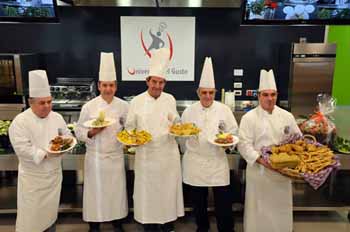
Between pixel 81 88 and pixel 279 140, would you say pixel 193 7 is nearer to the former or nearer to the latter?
pixel 81 88

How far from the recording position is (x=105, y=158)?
302cm

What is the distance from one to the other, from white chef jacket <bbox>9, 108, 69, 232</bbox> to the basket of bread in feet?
5.63

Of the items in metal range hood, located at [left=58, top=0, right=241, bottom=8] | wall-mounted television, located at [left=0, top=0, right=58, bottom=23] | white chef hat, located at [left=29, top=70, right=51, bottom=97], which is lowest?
white chef hat, located at [left=29, top=70, right=51, bottom=97]

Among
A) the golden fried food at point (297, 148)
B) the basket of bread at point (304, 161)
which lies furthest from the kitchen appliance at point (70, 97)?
the golden fried food at point (297, 148)

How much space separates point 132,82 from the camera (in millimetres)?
5055

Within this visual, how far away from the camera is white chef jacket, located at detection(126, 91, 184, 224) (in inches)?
117

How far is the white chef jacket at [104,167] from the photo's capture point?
3.00 metres

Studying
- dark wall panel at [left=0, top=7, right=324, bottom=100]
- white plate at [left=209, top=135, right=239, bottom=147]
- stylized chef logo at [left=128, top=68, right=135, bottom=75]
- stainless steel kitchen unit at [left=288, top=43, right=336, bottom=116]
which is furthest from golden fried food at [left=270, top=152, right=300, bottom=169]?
stylized chef logo at [left=128, top=68, right=135, bottom=75]

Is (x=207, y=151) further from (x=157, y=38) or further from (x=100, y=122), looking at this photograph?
(x=157, y=38)

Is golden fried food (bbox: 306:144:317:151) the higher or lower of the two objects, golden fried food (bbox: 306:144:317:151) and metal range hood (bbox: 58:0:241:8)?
the lower

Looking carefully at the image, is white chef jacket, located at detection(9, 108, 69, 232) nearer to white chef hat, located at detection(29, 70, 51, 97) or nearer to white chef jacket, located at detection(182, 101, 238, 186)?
white chef hat, located at detection(29, 70, 51, 97)

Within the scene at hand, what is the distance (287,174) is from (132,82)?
3.11 metres

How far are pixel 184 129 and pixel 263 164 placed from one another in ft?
2.27

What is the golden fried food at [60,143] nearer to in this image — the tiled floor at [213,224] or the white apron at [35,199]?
the white apron at [35,199]
